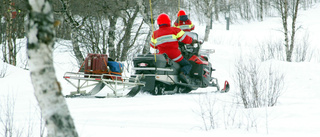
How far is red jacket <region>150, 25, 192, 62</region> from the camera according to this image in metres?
8.84

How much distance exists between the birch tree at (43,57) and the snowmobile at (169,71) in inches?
231

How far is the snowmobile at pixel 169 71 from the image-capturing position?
8.59 metres

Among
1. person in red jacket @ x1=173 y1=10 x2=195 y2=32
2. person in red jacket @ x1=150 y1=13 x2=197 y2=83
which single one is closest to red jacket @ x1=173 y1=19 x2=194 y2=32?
person in red jacket @ x1=173 y1=10 x2=195 y2=32

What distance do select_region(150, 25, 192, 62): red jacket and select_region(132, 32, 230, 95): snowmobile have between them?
0.58ft

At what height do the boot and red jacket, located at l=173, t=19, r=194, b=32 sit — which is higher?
red jacket, located at l=173, t=19, r=194, b=32

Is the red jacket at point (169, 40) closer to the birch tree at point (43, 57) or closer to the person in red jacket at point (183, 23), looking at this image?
the person in red jacket at point (183, 23)

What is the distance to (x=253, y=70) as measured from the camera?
23.5 feet

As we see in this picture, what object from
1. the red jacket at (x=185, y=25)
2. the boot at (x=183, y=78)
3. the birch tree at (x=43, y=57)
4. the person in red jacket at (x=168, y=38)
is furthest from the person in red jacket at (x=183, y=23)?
the birch tree at (x=43, y=57)

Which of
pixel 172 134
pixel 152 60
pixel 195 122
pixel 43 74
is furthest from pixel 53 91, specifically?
pixel 152 60

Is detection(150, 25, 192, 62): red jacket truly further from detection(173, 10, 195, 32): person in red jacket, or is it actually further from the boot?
detection(173, 10, 195, 32): person in red jacket

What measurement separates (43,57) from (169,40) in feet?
21.3

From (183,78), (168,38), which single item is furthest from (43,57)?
(183,78)

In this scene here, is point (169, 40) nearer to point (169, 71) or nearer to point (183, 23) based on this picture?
point (169, 71)

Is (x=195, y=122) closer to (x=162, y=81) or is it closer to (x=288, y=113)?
(x=288, y=113)
